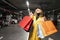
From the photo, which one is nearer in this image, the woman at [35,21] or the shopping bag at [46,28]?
the shopping bag at [46,28]

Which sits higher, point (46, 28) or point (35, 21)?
point (35, 21)

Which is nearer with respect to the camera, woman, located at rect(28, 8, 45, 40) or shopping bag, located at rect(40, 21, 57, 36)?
shopping bag, located at rect(40, 21, 57, 36)

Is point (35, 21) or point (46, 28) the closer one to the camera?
point (46, 28)

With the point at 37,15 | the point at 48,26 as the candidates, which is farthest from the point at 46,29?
the point at 37,15

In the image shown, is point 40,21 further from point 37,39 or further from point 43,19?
point 37,39

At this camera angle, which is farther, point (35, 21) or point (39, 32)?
point (35, 21)

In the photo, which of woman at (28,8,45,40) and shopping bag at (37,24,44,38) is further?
woman at (28,8,45,40)

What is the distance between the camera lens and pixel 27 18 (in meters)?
4.64

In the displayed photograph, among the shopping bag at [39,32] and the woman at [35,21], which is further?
the woman at [35,21]

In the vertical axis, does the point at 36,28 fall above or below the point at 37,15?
below

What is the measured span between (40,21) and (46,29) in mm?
294

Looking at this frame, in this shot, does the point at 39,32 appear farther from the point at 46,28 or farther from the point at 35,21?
the point at 35,21

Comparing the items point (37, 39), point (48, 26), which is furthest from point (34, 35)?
point (48, 26)

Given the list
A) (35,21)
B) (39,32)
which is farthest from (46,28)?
(35,21)
